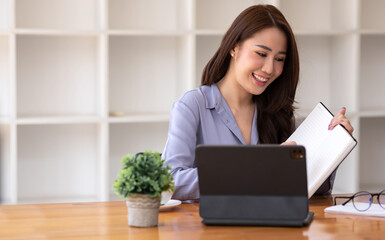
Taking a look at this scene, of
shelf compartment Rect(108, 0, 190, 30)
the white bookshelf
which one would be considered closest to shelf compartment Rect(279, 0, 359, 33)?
the white bookshelf

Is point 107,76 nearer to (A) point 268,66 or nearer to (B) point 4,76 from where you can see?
(B) point 4,76

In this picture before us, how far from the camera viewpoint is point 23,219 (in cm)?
196

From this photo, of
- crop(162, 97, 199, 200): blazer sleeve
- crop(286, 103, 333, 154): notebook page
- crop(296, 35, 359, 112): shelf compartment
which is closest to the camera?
crop(286, 103, 333, 154): notebook page

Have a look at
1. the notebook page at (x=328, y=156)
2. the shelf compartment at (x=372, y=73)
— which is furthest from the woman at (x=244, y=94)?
the shelf compartment at (x=372, y=73)

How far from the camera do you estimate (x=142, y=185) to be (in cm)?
179

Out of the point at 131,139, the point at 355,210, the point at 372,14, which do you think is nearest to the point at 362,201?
the point at 355,210

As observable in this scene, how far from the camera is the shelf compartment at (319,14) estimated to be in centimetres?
418

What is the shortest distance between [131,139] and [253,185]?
240 centimetres

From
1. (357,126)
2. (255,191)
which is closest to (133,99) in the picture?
(357,126)

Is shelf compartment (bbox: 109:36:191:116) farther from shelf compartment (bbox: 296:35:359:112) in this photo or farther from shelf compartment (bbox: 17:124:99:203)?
shelf compartment (bbox: 296:35:359:112)

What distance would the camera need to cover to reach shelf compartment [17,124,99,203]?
3.99 m

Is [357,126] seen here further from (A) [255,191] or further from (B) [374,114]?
(A) [255,191]

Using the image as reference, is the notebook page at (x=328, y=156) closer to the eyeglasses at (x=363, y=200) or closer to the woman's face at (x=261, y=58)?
the eyeglasses at (x=363, y=200)

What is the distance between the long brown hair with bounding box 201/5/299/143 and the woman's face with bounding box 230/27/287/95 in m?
0.03
